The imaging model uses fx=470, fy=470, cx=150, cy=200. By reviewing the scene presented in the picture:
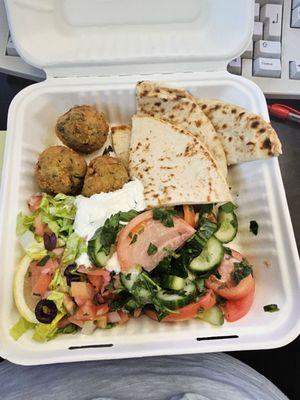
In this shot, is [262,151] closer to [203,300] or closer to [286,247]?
[286,247]

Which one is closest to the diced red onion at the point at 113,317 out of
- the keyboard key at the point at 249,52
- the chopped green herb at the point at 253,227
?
the chopped green herb at the point at 253,227

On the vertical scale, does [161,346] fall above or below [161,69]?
below

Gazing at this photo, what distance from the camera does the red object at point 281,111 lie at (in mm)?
1942

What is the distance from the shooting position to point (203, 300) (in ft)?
5.05

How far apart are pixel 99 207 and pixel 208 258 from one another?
41 centimetres

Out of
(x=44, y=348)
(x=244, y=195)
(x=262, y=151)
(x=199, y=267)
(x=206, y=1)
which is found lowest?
(x=44, y=348)

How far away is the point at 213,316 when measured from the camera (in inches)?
61.4

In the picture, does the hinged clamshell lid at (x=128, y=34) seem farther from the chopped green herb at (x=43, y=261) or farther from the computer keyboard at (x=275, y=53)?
the chopped green herb at (x=43, y=261)

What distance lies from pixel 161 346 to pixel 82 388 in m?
0.31

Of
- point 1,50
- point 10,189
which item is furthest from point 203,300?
point 1,50

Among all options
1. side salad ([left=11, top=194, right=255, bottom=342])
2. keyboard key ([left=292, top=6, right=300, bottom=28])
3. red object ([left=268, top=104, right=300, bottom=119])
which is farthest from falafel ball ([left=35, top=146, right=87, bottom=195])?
keyboard key ([left=292, top=6, right=300, bottom=28])

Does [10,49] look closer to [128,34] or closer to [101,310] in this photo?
[128,34]

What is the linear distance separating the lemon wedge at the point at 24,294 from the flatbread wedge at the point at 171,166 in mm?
474

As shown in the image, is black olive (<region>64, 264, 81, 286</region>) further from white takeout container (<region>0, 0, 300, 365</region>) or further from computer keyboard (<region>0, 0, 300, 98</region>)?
computer keyboard (<region>0, 0, 300, 98</region>)
